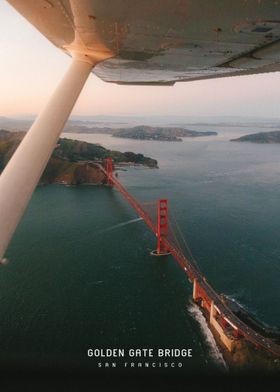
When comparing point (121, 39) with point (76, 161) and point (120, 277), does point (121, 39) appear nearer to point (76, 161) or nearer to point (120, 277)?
point (120, 277)

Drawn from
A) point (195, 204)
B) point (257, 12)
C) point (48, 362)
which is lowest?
point (48, 362)

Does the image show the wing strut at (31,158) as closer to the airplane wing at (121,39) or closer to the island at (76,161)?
the airplane wing at (121,39)

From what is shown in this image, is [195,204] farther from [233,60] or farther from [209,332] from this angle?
[233,60]

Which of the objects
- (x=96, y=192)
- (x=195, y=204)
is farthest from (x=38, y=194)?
(x=195, y=204)

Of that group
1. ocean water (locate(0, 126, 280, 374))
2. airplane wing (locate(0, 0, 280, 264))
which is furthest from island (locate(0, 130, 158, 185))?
airplane wing (locate(0, 0, 280, 264))

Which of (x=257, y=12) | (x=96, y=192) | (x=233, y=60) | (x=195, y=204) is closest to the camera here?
(x=257, y=12)

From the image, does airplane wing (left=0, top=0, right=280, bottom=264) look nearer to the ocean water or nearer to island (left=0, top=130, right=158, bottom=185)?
the ocean water
